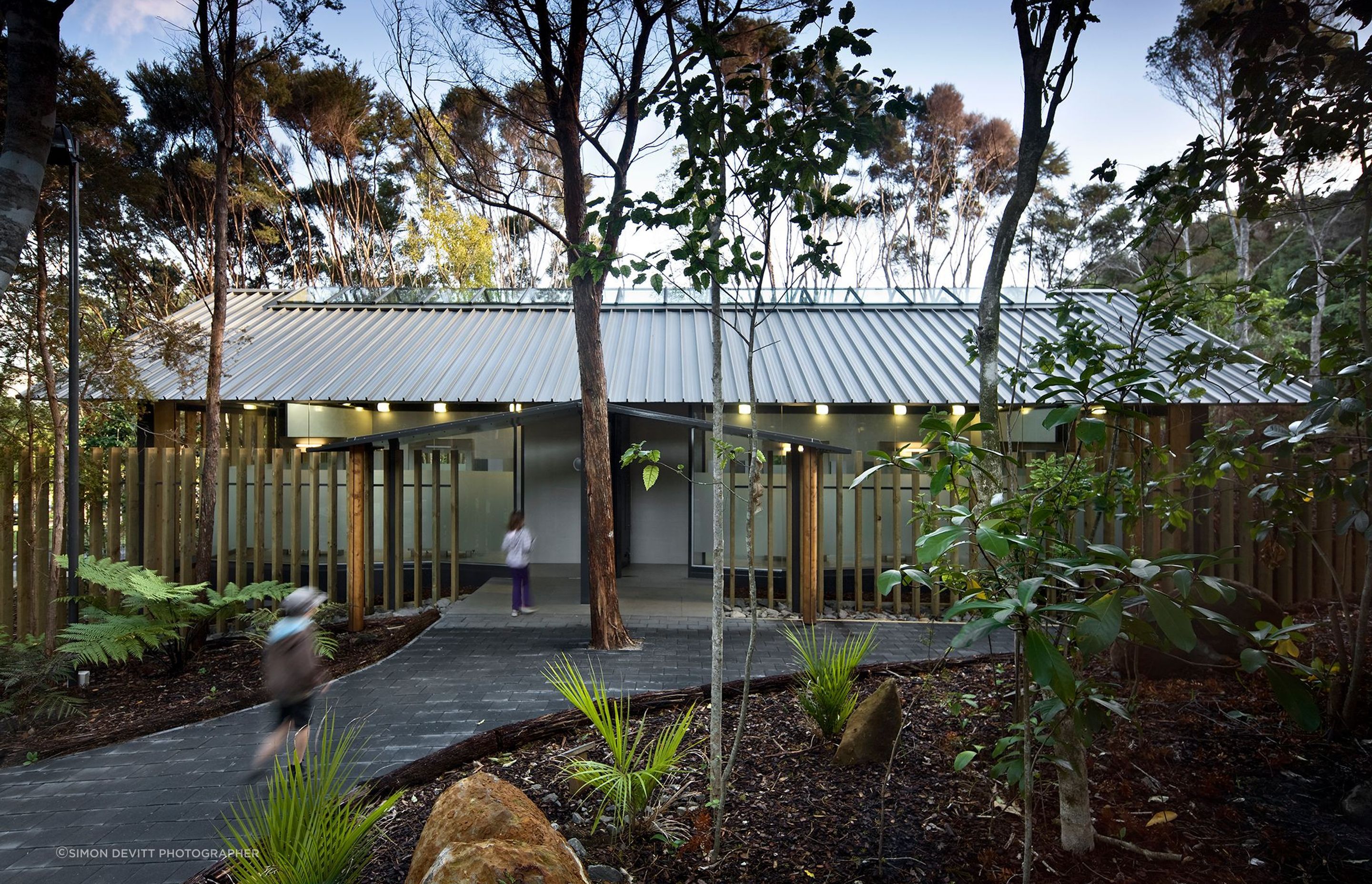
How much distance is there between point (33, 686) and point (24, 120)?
196 inches

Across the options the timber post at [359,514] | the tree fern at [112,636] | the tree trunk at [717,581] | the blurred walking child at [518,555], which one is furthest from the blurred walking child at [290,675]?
the blurred walking child at [518,555]

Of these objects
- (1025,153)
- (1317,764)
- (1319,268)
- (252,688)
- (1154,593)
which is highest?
(1025,153)

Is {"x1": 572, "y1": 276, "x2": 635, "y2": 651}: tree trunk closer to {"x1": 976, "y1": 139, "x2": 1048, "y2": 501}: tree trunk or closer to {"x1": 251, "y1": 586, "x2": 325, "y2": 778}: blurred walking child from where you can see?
{"x1": 251, "y1": 586, "x2": 325, "y2": 778}: blurred walking child

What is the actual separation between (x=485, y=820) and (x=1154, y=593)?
8.31 feet

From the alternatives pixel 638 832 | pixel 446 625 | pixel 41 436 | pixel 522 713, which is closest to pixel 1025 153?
pixel 638 832

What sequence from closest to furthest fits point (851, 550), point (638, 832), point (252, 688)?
1. point (638, 832)
2. point (252, 688)
3. point (851, 550)

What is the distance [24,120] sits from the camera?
2.92 metres

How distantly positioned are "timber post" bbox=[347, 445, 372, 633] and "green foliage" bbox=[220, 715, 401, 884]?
532 centimetres

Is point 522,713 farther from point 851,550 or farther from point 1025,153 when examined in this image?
point 851,550

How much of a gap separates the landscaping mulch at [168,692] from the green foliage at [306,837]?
2.77 metres

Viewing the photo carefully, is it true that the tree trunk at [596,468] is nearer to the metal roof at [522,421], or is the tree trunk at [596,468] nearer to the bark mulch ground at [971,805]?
the metal roof at [522,421]

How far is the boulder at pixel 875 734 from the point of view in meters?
3.90

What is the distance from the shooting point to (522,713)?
5.32 m

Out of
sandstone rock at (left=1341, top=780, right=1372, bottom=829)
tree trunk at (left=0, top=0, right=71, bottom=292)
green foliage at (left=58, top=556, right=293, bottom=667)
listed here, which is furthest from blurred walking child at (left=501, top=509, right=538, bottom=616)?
sandstone rock at (left=1341, top=780, right=1372, bottom=829)
